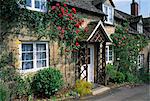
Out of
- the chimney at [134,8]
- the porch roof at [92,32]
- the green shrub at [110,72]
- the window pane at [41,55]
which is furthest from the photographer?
the chimney at [134,8]

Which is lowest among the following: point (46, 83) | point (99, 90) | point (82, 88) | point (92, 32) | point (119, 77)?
point (99, 90)

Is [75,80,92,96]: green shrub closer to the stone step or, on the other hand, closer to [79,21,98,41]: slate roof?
the stone step

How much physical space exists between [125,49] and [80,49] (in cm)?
547

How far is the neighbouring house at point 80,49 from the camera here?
1031 cm

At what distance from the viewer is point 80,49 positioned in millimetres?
13469

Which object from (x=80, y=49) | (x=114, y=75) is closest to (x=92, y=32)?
(x=80, y=49)

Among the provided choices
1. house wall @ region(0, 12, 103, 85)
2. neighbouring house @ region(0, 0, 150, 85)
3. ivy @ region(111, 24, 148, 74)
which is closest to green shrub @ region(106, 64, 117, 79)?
neighbouring house @ region(0, 0, 150, 85)

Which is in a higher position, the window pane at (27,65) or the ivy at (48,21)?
the ivy at (48,21)

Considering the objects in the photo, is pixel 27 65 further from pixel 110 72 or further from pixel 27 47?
pixel 110 72

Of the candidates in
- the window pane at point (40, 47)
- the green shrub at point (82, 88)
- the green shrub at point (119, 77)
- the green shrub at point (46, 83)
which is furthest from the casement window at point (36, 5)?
the green shrub at point (119, 77)

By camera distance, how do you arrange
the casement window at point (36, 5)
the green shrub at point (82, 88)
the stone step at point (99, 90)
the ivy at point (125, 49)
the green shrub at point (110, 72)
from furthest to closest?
the ivy at point (125, 49), the green shrub at point (110, 72), the stone step at point (99, 90), the green shrub at point (82, 88), the casement window at point (36, 5)

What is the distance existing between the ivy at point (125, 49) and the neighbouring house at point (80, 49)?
57cm

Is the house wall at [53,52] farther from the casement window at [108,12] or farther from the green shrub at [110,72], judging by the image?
the green shrub at [110,72]

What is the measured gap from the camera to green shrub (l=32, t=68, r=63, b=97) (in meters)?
10.3
